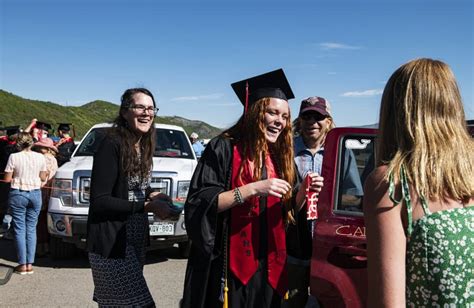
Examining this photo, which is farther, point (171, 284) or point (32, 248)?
point (32, 248)

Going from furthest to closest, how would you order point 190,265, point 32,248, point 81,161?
point 81,161 → point 32,248 → point 190,265

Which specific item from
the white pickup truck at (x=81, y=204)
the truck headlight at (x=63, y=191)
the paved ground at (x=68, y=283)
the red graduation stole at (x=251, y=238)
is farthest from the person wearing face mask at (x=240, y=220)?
the truck headlight at (x=63, y=191)

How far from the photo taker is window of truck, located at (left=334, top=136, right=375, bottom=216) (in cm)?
300

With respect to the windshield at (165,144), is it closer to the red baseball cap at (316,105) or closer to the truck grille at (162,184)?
the truck grille at (162,184)

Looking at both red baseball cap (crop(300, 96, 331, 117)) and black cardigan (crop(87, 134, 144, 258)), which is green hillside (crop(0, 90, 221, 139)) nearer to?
red baseball cap (crop(300, 96, 331, 117))

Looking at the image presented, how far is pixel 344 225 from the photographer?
2.91 meters

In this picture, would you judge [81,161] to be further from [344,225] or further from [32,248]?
[344,225]

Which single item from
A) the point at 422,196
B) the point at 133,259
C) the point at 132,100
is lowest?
the point at 133,259

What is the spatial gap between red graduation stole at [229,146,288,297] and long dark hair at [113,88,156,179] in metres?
0.72

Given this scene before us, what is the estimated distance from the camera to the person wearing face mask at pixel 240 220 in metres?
2.40

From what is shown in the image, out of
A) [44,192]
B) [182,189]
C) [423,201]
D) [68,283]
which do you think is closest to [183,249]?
[182,189]

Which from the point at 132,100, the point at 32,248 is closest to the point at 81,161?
the point at 32,248

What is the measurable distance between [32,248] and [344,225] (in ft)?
16.0

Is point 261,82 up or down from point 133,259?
up
